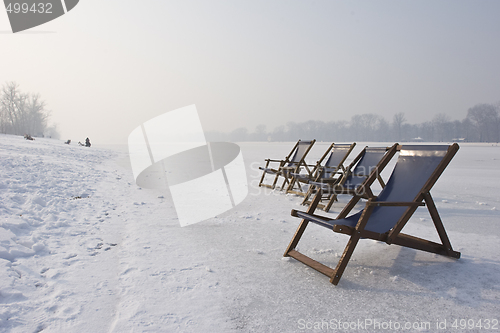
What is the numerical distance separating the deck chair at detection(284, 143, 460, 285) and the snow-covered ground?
6.3 inches

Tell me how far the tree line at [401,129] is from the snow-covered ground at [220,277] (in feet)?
243

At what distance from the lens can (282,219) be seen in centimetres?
447

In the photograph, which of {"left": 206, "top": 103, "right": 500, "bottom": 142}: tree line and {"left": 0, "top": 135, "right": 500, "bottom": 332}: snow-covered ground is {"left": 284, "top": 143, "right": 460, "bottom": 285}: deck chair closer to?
{"left": 0, "top": 135, "right": 500, "bottom": 332}: snow-covered ground

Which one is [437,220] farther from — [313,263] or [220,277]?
[220,277]

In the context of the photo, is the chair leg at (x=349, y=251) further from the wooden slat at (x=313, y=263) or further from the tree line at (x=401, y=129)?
the tree line at (x=401, y=129)

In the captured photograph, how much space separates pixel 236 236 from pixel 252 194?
9.38ft

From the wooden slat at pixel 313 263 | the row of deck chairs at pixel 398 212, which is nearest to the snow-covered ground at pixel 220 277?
the wooden slat at pixel 313 263

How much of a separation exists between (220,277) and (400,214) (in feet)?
5.77

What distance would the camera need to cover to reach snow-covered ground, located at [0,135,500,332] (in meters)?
1.95

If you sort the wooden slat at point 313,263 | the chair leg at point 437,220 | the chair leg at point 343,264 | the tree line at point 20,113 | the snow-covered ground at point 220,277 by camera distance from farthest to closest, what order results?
1. the tree line at point 20,113
2. the chair leg at point 437,220
3. the wooden slat at point 313,263
4. the chair leg at point 343,264
5. the snow-covered ground at point 220,277

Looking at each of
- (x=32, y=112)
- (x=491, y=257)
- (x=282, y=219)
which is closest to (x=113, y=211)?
(x=282, y=219)

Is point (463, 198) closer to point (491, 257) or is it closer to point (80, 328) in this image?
point (491, 257)

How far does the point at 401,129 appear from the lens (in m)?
81.1

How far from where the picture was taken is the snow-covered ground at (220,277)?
195 centimetres
